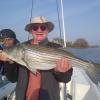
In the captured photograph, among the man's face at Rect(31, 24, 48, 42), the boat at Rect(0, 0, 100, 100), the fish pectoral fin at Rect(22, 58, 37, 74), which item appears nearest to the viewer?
the fish pectoral fin at Rect(22, 58, 37, 74)

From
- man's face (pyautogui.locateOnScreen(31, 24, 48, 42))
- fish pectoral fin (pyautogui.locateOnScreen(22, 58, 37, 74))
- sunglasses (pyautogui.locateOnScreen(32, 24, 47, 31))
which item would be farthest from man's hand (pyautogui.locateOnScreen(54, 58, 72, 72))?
sunglasses (pyautogui.locateOnScreen(32, 24, 47, 31))

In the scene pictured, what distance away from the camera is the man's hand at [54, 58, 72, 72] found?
11.6 ft

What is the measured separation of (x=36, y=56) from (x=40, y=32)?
0.40 meters

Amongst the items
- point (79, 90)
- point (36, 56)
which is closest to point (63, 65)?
point (36, 56)

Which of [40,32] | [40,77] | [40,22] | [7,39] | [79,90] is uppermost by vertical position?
[40,22]

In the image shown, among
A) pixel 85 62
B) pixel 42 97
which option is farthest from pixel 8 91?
pixel 85 62

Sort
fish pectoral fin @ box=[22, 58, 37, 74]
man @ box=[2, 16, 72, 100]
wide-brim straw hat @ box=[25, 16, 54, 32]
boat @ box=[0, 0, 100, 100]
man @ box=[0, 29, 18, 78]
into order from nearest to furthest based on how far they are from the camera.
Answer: fish pectoral fin @ box=[22, 58, 37, 74] → man @ box=[2, 16, 72, 100] → wide-brim straw hat @ box=[25, 16, 54, 32] → man @ box=[0, 29, 18, 78] → boat @ box=[0, 0, 100, 100]

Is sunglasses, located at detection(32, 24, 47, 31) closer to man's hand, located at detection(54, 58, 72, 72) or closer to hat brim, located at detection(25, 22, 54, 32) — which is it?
hat brim, located at detection(25, 22, 54, 32)

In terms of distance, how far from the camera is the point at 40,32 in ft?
12.4

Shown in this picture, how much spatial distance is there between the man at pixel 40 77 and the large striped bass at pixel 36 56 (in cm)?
8

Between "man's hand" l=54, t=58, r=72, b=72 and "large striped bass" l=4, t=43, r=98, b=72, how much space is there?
4 centimetres

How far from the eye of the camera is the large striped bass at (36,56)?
11.5 feet

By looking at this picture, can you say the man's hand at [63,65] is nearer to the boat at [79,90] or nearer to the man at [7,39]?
the man at [7,39]

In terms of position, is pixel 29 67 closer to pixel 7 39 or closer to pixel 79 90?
pixel 7 39
